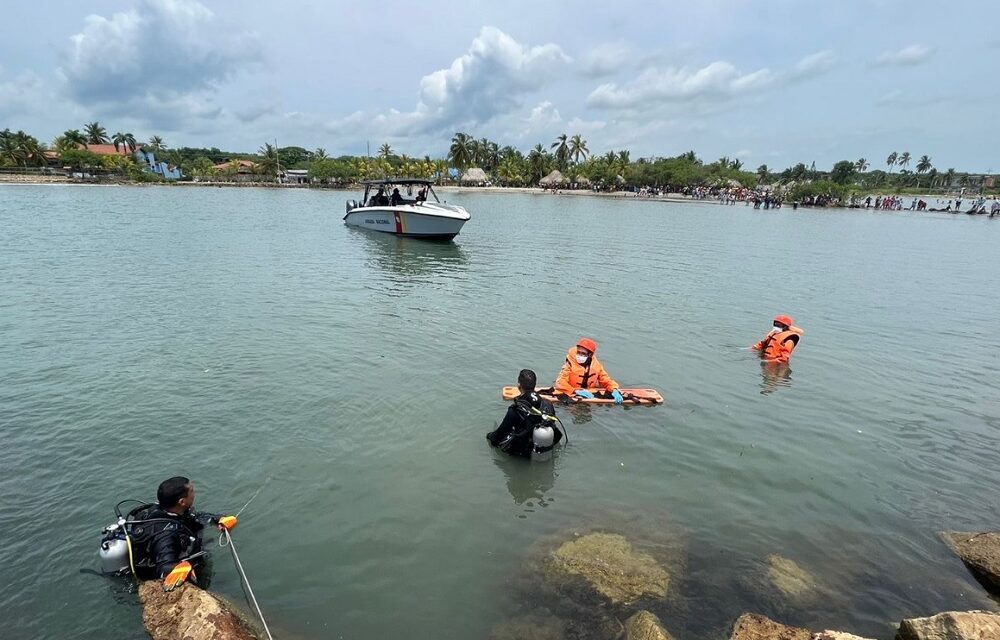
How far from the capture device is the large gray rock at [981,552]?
219 inches

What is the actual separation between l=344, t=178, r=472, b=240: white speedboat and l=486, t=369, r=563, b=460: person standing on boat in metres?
19.9

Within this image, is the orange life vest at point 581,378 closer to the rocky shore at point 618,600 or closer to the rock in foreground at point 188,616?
the rocky shore at point 618,600

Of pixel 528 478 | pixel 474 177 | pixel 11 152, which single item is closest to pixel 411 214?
pixel 528 478

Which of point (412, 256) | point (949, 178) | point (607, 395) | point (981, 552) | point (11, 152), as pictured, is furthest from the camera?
point (949, 178)

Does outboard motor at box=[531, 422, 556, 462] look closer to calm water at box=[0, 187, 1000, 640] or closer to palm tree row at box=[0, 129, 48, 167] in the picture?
calm water at box=[0, 187, 1000, 640]

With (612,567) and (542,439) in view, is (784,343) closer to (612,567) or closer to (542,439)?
(542,439)

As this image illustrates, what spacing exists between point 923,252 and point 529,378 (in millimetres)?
36668

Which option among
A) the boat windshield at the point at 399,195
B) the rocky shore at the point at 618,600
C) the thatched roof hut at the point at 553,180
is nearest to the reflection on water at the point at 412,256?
the boat windshield at the point at 399,195

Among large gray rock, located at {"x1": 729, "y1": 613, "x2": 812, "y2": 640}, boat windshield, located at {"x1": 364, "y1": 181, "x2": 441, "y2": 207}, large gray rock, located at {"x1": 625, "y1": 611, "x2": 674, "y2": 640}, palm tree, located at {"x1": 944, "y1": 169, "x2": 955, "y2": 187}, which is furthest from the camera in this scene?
palm tree, located at {"x1": 944, "y1": 169, "x2": 955, "y2": 187}

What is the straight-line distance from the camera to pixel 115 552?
195 inches

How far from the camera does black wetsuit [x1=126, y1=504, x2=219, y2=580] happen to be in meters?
4.90

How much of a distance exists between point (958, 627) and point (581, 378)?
227 inches

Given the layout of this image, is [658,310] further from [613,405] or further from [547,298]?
[613,405]

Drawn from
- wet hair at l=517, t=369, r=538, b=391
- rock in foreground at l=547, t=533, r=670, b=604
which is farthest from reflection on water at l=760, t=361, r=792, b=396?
rock in foreground at l=547, t=533, r=670, b=604
